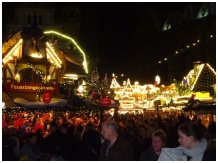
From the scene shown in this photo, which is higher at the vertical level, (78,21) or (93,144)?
(78,21)

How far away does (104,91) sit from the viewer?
20.1 metres

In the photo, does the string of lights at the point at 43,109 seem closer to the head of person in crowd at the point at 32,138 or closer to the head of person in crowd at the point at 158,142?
the head of person in crowd at the point at 32,138

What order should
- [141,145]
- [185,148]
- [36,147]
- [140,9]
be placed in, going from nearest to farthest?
[185,148], [141,145], [36,147], [140,9]

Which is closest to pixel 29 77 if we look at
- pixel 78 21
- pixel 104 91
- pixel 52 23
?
pixel 104 91

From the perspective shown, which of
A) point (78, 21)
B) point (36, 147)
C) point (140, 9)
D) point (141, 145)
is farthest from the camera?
point (140, 9)

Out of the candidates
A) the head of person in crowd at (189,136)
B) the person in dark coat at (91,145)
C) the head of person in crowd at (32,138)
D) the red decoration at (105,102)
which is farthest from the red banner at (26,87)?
the head of person in crowd at (189,136)

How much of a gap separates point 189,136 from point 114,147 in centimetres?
152

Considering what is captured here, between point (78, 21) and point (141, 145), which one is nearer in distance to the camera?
point (141, 145)

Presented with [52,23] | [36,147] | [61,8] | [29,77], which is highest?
[61,8]

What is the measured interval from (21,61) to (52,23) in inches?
626

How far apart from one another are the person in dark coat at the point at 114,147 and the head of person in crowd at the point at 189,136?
4.38 ft

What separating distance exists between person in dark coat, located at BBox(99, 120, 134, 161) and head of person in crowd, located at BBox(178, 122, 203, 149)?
1.34 metres

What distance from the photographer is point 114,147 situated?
5473 millimetres

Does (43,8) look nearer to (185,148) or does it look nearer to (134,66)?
(134,66)
